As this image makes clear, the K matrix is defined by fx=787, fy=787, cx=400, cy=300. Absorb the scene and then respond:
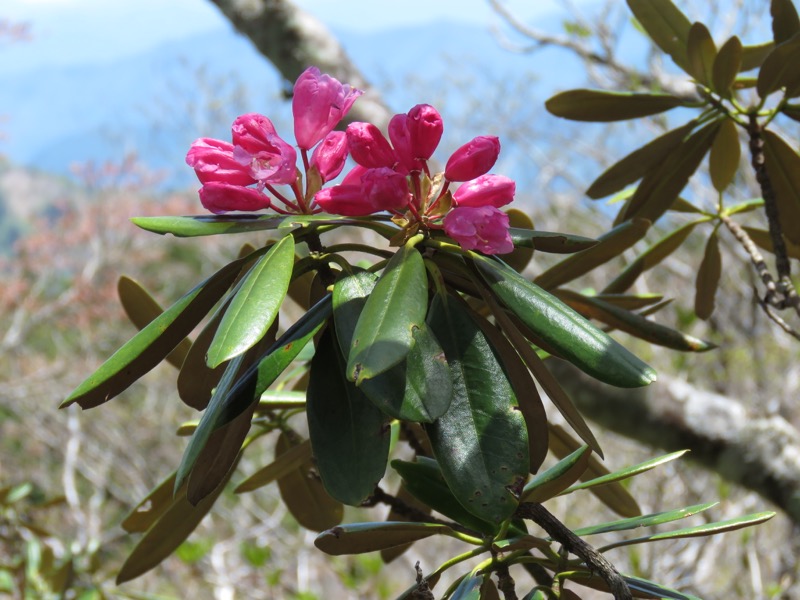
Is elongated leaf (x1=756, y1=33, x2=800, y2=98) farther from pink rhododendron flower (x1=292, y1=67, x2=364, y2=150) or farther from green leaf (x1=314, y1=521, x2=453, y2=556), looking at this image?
green leaf (x1=314, y1=521, x2=453, y2=556)

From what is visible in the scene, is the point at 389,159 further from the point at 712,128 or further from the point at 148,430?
the point at 148,430

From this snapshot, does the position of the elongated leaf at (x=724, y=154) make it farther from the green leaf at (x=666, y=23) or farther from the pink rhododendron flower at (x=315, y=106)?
the pink rhododendron flower at (x=315, y=106)

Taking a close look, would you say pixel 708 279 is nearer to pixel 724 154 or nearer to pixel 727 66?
pixel 724 154

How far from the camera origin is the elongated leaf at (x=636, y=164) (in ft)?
2.84

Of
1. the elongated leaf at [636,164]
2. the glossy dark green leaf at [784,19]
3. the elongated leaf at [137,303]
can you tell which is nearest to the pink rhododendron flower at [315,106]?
the elongated leaf at [137,303]

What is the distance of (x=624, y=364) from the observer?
0.48 metres

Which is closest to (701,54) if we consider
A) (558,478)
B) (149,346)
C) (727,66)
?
(727,66)

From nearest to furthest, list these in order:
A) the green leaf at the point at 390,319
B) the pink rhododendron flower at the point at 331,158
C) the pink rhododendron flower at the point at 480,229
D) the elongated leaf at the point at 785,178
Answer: the green leaf at the point at 390,319
the pink rhododendron flower at the point at 480,229
the pink rhododendron flower at the point at 331,158
the elongated leaf at the point at 785,178

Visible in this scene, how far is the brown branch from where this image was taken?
1.54ft

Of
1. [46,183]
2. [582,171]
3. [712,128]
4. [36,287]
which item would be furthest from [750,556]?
[46,183]

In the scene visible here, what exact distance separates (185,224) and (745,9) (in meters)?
3.58

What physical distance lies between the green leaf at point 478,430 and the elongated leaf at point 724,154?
1.72 feet

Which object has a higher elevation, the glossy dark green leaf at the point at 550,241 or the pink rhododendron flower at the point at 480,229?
the glossy dark green leaf at the point at 550,241

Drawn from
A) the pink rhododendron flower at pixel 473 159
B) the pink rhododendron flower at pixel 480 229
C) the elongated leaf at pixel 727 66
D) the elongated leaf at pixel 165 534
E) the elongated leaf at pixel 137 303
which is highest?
the elongated leaf at pixel 727 66
